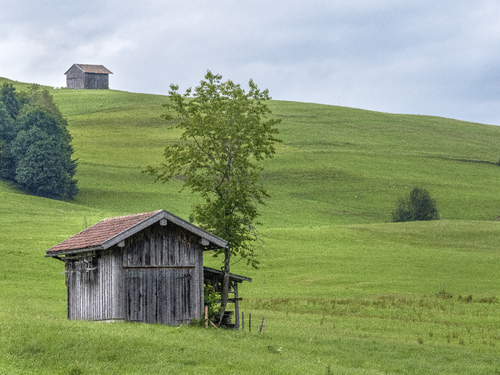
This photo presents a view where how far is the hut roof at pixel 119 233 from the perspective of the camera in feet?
87.8

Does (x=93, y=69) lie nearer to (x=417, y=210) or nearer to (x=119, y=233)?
(x=417, y=210)

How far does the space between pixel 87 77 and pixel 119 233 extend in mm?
167892

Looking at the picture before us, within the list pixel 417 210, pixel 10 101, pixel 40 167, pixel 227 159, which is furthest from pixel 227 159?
pixel 10 101

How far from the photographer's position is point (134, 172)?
10881 centimetres

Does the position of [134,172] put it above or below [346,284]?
above

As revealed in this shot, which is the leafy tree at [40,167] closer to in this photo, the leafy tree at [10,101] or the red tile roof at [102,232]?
the leafy tree at [10,101]

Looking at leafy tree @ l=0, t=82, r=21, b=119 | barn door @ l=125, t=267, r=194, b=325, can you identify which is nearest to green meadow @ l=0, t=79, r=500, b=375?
barn door @ l=125, t=267, r=194, b=325

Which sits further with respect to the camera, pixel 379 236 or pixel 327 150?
pixel 327 150

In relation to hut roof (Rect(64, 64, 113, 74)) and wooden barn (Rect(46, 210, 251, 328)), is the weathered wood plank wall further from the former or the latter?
→ hut roof (Rect(64, 64, 113, 74))

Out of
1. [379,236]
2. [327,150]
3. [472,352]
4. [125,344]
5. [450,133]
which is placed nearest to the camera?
[125,344]

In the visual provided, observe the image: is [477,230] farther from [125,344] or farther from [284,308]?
[125,344]

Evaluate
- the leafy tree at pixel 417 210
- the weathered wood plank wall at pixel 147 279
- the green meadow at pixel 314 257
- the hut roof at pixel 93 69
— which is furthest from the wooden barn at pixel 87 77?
the weathered wood plank wall at pixel 147 279

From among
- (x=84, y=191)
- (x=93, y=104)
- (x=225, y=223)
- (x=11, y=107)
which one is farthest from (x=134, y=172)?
(x=225, y=223)

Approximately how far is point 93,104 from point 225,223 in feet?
440
